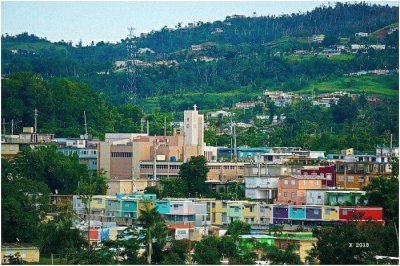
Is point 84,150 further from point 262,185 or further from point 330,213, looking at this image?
point 330,213

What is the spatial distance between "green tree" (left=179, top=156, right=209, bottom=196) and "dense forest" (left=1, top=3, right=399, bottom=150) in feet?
26.4

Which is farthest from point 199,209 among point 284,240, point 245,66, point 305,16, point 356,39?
point 305,16

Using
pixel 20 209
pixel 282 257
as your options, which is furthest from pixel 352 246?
pixel 20 209

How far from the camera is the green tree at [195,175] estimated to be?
35312 millimetres

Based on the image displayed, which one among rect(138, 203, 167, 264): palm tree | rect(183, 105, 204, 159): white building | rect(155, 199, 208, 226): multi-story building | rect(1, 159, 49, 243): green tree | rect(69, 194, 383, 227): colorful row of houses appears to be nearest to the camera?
rect(138, 203, 167, 264): palm tree

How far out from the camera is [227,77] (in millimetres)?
67062

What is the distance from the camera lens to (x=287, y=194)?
3291 centimetres

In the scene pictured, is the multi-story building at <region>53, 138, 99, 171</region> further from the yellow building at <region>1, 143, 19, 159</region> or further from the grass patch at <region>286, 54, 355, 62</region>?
the grass patch at <region>286, 54, 355, 62</region>

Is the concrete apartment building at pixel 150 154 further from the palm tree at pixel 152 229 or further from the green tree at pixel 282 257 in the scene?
the green tree at pixel 282 257

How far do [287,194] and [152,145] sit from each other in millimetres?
8022

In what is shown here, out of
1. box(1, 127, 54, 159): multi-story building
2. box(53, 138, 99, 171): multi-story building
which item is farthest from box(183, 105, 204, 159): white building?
box(1, 127, 54, 159): multi-story building

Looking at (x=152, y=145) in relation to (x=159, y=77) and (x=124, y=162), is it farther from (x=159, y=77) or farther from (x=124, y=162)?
(x=159, y=77)

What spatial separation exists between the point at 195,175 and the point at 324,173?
8.34 feet

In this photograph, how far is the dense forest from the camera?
50.4 meters
